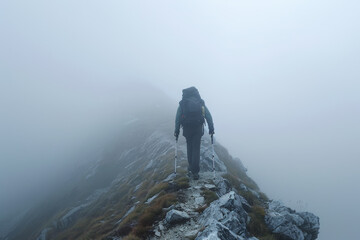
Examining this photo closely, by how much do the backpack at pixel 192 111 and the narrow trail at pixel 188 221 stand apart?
350 cm

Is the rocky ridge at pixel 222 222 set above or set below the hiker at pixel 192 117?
below

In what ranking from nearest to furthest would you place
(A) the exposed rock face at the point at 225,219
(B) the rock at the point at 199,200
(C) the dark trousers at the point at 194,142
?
(A) the exposed rock face at the point at 225,219, (B) the rock at the point at 199,200, (C) the dark trousers at the point at 194,142

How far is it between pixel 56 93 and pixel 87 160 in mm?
157139

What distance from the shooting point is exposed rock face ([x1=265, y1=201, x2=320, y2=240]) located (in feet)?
30.8

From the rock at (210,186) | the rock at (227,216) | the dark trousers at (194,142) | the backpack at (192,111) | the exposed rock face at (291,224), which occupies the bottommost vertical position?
the exposed rock face at (291,224)

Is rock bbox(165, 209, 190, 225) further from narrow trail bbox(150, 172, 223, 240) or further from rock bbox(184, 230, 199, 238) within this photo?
rock bbox(184, 230, 199, 238)

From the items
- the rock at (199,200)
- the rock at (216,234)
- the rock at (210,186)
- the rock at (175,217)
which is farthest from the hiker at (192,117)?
the rock at (216,234)

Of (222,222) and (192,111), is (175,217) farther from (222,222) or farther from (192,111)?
(192,111)

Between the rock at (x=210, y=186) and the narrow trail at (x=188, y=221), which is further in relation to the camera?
the rock at (x=210, y=186)

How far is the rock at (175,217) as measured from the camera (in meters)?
9.29

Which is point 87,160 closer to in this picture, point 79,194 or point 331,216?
point 79,194

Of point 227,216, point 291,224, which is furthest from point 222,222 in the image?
point 291,224

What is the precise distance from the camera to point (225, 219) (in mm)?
8367

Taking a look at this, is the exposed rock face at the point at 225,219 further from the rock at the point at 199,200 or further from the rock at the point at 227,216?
the rock at the point at 199,200
